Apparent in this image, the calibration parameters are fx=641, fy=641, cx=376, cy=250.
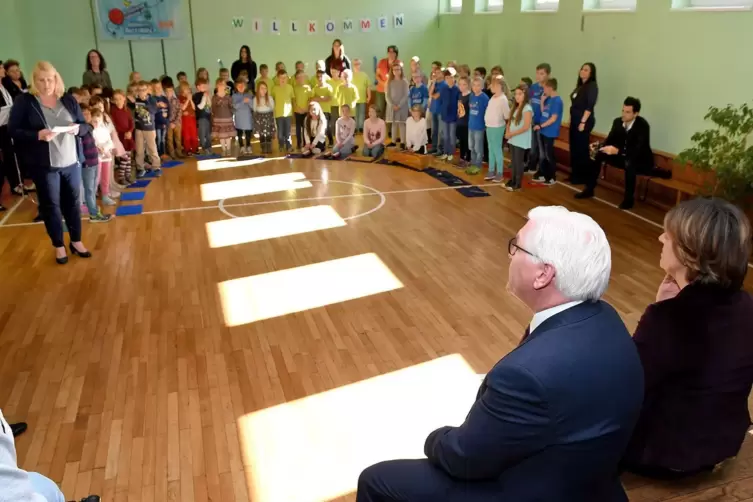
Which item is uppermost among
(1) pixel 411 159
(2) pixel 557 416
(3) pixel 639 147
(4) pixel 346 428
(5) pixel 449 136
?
(2) pixel 557 416

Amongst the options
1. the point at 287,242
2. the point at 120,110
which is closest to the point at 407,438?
the point at 287,242

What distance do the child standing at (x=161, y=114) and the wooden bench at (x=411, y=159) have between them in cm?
351

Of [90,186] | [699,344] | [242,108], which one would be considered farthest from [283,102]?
[699,344]

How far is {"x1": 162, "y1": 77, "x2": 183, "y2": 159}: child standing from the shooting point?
1009 centimetres

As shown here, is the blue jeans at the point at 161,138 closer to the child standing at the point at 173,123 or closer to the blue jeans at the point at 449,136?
the child standing at the point at 173,123

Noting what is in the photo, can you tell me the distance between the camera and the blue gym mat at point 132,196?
809 centimetres

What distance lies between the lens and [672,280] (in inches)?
99.2

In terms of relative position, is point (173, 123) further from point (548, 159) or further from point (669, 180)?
point (669, 180)

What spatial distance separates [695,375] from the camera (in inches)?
85.5

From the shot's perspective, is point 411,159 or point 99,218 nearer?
point 99,218

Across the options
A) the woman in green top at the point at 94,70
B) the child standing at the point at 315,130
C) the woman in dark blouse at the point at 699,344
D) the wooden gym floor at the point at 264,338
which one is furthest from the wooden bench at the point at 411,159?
the woman in dark blouse at the point at 699,344

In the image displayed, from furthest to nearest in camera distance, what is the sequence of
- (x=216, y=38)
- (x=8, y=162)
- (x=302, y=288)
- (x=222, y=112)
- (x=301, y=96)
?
(x=216, y=38) → (x=301, y=96) → (x=222, y=112) → (x=8, y=162) → (x=302, y=288)

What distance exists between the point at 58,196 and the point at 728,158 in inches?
235

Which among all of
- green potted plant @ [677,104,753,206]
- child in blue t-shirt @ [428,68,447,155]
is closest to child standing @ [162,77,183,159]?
child in blue t-shirt @ [428,68,447,155]
